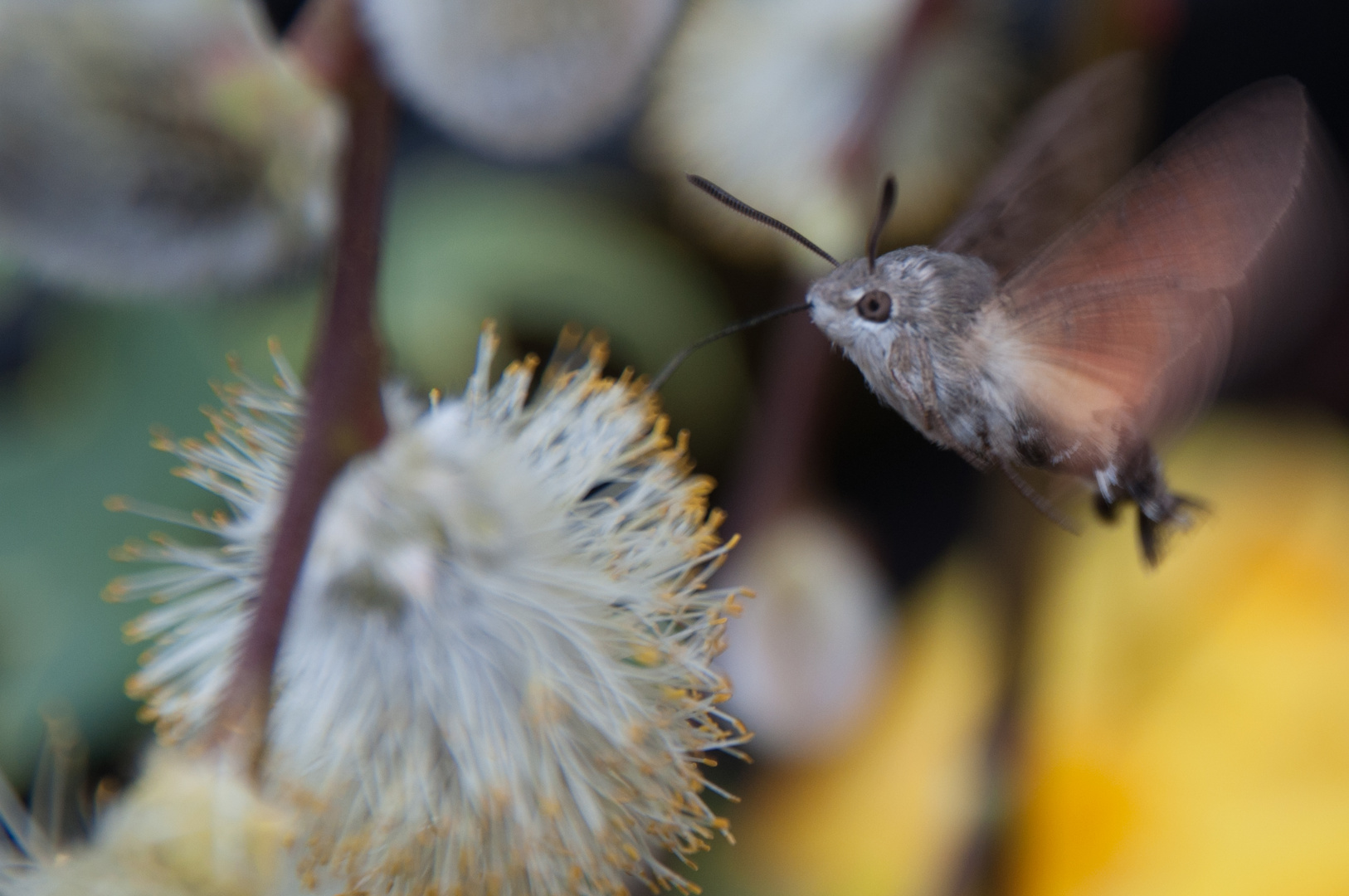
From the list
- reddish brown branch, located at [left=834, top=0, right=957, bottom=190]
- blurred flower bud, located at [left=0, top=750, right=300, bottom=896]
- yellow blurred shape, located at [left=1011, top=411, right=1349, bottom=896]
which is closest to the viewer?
blurred flower bud, located at [left=0, top=750, right=300, bottom=896]

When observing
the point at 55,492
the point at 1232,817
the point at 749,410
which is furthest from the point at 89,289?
the point at 1232,817

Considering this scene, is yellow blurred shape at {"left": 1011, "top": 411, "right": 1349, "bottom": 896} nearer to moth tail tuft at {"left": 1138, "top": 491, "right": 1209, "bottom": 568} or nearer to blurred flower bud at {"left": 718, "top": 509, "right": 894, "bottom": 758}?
blurred flower bud at {"left": 718, "top": 509, "right": 894, "bottom": 758}

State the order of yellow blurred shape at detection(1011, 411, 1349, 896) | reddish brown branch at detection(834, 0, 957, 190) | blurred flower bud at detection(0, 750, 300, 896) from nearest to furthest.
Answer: blurred flower bud at detection(0, 750, 300, 896), reddish brown branch at detection(834, 0, 957, 190), yellow blurred shape at detection(1011, 411, 1349, 896)

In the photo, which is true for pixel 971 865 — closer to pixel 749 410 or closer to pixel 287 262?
pixel 749 410

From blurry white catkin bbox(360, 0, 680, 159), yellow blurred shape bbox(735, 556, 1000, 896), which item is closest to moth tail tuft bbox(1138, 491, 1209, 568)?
blurry white catkin bbox(360, 0, 680, 159)

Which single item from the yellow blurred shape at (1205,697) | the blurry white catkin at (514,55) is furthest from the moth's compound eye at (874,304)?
the yellow blurred shape at (1205,697)
